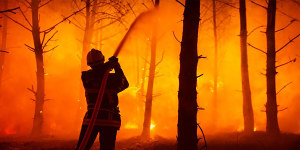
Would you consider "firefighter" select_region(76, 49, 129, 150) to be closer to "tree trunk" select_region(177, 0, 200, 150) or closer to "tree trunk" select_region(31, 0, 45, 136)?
"tree trunk" select_region(177, 0, 200, 150)

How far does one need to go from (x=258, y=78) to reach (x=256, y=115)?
374 cm

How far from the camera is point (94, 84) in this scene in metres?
4.28

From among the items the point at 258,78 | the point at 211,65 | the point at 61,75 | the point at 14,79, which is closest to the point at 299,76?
the point at 258,78

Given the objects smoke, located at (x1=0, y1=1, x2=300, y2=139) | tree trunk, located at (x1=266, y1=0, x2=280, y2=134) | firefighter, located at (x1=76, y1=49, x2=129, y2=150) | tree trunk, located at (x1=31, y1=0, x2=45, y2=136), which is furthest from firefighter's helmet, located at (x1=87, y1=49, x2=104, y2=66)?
smoke, located at (x1=0, y1=1, x2=300, y2=139)

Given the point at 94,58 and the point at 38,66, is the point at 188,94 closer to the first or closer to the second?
the point at 94,58

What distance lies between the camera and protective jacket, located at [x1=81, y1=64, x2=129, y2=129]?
164 inches

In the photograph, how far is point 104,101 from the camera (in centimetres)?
422

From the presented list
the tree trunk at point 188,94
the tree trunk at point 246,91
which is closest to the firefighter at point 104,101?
the tree trunk at point 188,94

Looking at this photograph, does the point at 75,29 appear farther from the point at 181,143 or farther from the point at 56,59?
the point at 181,143

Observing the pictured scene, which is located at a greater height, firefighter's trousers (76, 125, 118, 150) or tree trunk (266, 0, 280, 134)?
tree trunk (266, 0, 280, 134)

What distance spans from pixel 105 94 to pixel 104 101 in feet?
0.38

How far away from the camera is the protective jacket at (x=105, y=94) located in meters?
4.16

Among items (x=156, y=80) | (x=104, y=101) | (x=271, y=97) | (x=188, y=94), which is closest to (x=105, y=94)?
(x=104, y=101)

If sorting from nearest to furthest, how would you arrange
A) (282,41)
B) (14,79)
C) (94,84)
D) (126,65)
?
(94,84) → (282,41) → (14,79) → (126,65)
